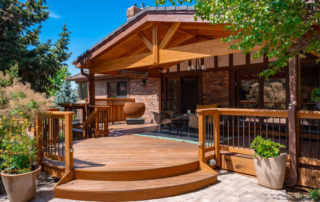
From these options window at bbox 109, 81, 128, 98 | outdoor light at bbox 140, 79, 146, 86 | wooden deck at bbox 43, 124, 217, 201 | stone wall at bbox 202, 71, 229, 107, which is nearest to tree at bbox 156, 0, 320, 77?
wooden deck at bbox 43, 124, 217, 201

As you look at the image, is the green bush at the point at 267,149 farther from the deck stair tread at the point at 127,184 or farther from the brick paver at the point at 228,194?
the deck stair tread at the point at 127,184

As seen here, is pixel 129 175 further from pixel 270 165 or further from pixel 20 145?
pixel 270 165

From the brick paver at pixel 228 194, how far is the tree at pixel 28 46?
5.60m

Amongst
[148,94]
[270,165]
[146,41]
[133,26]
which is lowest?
[270,165]

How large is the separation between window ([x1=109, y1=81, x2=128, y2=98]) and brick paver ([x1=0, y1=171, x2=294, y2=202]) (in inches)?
293

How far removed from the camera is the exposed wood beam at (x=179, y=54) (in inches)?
159

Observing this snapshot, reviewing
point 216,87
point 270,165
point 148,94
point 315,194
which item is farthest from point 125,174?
point 148,94

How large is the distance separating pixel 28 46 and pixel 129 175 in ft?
27.4

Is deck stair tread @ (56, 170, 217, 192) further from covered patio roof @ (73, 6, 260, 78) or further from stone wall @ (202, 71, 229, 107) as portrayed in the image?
stone wall @ (202, 71, 229, 107)

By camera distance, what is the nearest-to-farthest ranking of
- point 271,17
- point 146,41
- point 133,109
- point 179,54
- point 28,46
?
point 271,17, point 179,54, point 146,41, point 133,109, point 28,46

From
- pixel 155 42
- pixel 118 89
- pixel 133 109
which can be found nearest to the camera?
pixel 155 42

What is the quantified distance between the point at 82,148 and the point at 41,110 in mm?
1403

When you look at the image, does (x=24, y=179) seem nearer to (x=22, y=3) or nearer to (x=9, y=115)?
(x=9, y=115)

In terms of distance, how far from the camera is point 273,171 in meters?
3.37
